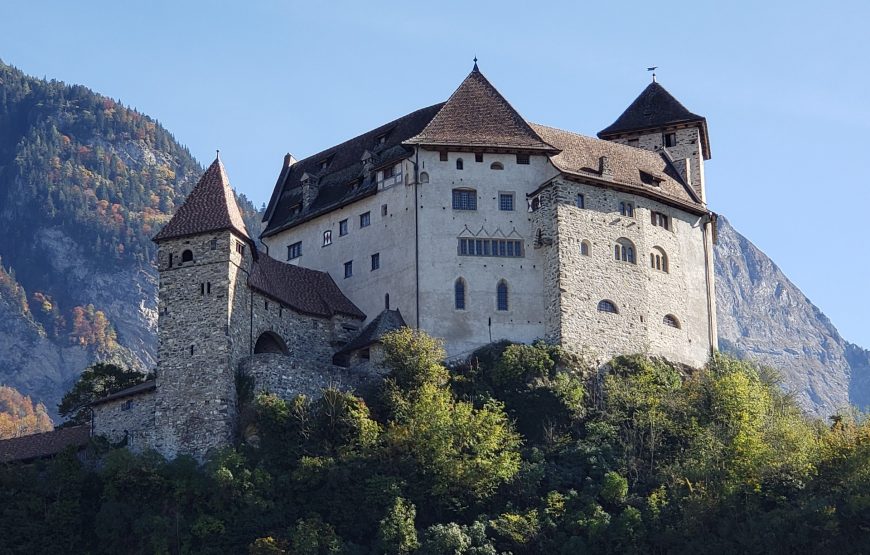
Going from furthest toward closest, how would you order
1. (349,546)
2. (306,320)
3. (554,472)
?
(306,320) → (554,472) → (349,546)

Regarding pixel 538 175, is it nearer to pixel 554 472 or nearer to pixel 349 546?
pixel 554 472

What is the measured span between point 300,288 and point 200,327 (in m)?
9.09

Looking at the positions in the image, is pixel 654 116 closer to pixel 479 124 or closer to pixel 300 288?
pixel 479 124

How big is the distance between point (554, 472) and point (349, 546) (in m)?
10.8

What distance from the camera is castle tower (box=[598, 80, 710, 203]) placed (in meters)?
90.7

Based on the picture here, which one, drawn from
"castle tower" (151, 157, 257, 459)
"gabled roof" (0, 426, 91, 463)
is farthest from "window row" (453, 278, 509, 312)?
"gabled roof" (0, 426, 91, 463)

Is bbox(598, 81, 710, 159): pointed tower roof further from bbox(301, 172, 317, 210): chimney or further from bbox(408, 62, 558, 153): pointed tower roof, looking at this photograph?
bbox(301, 172, 317, 210): chimney

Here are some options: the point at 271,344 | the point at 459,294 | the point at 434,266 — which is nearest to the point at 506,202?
the point at 434,266

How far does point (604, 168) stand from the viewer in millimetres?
82875

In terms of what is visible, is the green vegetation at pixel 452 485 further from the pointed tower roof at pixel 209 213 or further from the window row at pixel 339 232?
the window row at pixel 339 232

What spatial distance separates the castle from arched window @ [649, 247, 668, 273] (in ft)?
0.77

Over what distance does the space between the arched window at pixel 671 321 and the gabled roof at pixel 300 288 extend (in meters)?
16.1

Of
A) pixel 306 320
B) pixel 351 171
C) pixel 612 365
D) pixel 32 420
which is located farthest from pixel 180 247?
pixel 32 420

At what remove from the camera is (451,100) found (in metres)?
85.4
